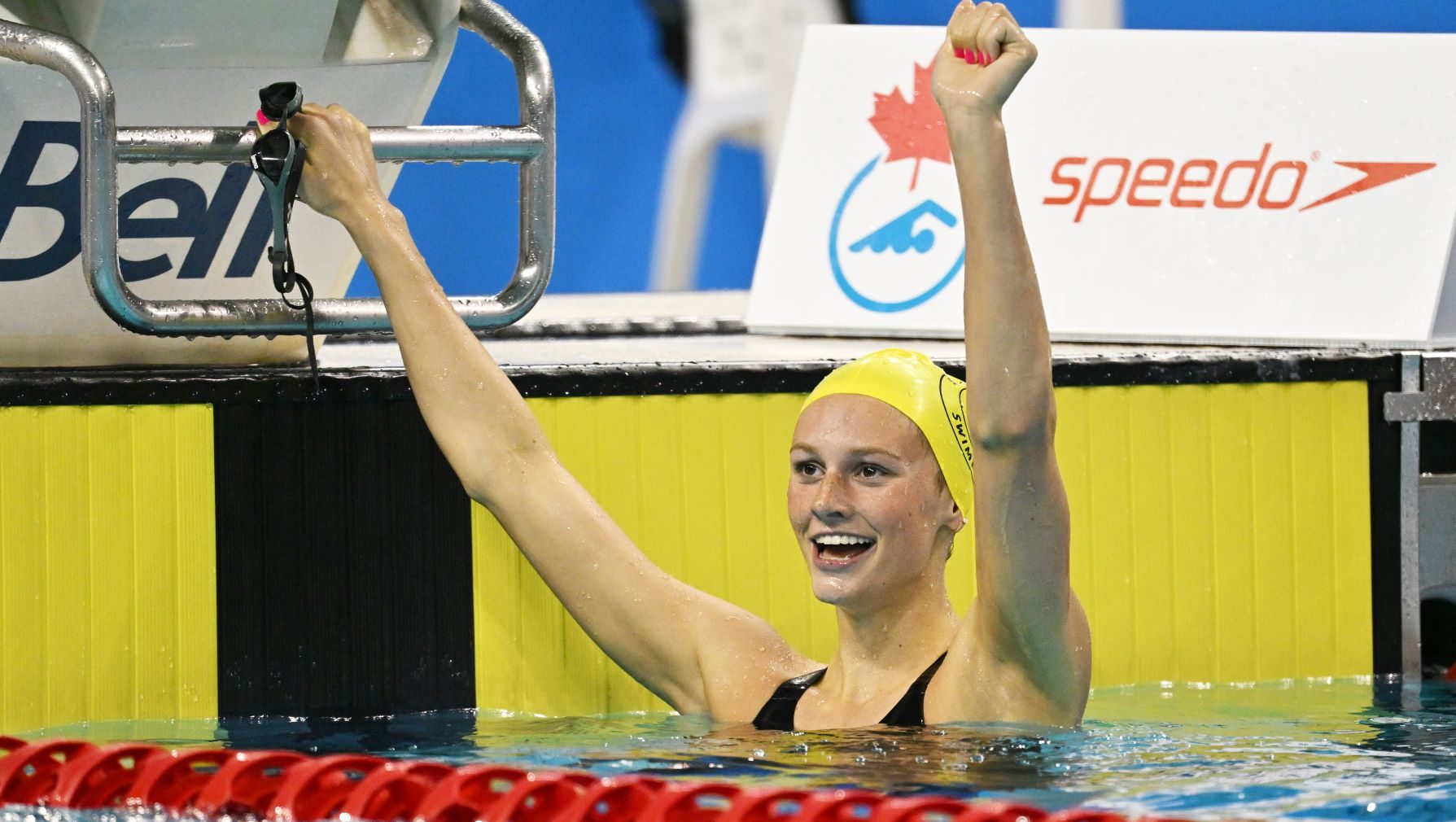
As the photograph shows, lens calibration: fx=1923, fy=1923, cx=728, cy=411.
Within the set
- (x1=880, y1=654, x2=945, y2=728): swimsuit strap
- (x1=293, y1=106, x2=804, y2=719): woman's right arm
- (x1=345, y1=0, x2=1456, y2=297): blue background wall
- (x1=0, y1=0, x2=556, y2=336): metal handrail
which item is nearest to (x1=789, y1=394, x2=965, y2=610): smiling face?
(x1=880, y1=654, x2=945, y2=728): swimsuit strap

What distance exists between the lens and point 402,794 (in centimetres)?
210

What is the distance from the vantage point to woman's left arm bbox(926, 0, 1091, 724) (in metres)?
1.94

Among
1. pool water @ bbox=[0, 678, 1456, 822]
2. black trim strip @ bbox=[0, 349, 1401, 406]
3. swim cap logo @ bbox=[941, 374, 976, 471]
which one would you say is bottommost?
pool water @ bbox=[0, 678, 1456, 822]

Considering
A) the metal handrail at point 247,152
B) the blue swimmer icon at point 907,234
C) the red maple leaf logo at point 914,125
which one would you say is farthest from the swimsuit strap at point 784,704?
the red maple leaf logo at point 914,125

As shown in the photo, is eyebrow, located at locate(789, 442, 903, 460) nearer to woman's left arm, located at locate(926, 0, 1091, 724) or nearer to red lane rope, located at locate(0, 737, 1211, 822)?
woman's left arm, located at locate(926, 0, 1091, 724)

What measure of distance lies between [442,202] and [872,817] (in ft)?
15.7

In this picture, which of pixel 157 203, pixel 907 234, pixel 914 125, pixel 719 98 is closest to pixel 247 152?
pixel 157 203

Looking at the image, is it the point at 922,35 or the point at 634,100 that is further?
the point at 634,100

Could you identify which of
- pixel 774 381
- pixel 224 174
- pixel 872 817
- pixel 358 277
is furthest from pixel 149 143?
pixel 358 277

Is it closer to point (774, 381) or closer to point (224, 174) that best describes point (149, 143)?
point (224, 174)

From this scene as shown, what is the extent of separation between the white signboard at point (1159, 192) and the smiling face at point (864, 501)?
1.17m

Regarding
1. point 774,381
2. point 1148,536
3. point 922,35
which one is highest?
point 922,35

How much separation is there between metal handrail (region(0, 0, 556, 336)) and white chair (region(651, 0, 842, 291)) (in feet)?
11.7

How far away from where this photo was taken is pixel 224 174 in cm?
283
